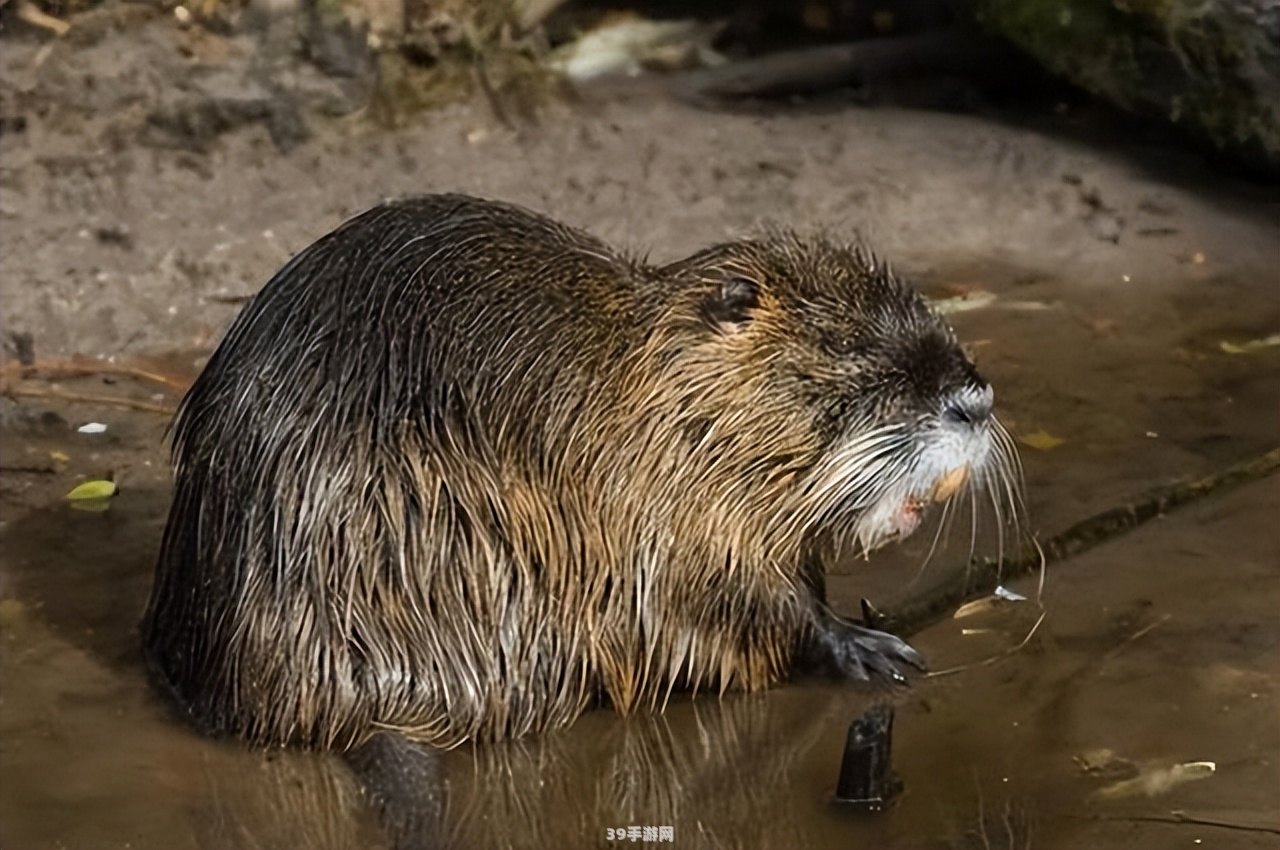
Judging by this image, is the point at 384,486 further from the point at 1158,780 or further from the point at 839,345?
the point at 1158,780

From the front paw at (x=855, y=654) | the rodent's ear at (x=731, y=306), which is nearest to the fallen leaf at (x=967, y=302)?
the front paw at (x=855, y=654)

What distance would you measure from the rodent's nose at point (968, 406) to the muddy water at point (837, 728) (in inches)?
15.6

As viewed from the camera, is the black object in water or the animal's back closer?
the black object in water

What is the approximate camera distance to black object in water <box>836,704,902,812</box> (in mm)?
2482

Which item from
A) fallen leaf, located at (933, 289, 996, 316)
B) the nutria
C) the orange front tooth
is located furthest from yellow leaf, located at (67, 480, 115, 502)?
fallen leaf, located at (933, 289, 996, 316)

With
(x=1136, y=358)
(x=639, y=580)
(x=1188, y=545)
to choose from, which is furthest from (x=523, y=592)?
(x=1136, y=358)

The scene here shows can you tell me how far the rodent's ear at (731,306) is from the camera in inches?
107

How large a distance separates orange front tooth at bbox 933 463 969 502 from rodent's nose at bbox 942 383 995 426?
0.21 feet

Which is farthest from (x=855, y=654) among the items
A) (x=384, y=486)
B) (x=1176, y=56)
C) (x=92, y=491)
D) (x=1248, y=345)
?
(x=1176, y=56)

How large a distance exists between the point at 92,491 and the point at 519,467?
1.06 m

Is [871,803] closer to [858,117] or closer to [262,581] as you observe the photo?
[262,581]

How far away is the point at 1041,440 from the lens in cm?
359

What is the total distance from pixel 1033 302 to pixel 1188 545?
1.23 meters

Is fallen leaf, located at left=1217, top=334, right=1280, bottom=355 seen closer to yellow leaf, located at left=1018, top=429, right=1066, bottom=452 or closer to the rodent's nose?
yellow leaf, located at left=1018, top=429, right=1066, bottom=452
